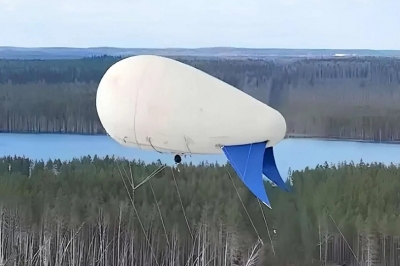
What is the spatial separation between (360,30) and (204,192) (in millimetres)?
1096

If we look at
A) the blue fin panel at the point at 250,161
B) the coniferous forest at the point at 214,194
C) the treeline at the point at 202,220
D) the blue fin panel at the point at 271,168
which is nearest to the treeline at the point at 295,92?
the coniferous forest at the point at 214,194

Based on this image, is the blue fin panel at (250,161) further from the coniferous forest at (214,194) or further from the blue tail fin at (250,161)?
the coniferous forest at (214,194)

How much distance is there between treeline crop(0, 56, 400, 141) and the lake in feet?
0.15

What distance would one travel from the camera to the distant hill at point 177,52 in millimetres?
3139

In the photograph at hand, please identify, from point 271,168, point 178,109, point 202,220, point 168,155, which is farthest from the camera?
point 168,155

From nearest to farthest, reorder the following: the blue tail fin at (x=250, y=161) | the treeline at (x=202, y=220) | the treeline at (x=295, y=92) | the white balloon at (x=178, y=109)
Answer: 1. the white balloon at (x=178, y=109)
2. the blue tail fin at (x=250, y=161)
3. the treeline at (x=202, y=220)
4. the treeline at (x=295, y=92)

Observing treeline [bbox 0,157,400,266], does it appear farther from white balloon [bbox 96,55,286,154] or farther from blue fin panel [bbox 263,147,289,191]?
white balloon [bbox 96,55,286,154]

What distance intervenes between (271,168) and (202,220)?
49cm

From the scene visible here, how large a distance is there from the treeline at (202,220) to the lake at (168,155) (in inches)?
2.0

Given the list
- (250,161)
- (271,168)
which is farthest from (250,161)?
(271,168)

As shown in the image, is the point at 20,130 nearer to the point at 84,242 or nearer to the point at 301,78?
the point at 84,242

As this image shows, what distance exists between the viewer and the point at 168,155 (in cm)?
311

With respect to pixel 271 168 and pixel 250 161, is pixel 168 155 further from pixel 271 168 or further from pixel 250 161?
pixel 250 161

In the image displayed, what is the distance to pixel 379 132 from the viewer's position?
3.11 meters
